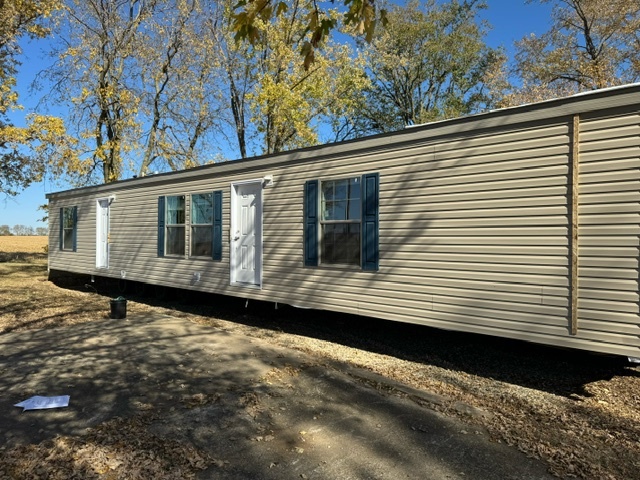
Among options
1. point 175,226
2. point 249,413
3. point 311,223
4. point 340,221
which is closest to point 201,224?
point 175,226

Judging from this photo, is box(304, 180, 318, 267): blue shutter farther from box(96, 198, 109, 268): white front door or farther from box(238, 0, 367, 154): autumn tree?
box(238, 0, 367, 154): autumn tree

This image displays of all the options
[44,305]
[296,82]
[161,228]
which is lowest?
[44,305]

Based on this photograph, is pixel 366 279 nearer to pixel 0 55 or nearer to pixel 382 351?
pixel 382 351

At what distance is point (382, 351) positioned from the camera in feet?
20.0

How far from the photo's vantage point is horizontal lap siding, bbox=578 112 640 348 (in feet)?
12.9

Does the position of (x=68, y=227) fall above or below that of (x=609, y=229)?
above

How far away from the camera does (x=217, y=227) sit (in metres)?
8.17

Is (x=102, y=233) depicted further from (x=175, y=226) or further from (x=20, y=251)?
(x=20, y=251)

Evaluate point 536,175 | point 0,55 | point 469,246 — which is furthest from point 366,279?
point 0,55

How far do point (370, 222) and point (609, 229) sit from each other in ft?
8.75

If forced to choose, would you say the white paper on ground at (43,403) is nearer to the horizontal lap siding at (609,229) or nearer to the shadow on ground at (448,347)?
the shadow on ground at (448,347)

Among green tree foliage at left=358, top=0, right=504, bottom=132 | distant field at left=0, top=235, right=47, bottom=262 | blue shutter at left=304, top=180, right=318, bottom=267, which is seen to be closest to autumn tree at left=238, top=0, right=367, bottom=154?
green tree foliage at left=358, top=0, right=504, bottom=132

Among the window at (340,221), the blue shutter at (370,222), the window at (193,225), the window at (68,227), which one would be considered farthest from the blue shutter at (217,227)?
the window at (68,227)

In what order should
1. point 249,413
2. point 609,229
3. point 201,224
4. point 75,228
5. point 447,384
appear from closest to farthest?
1. point 249,413
2. point 609,229
3. point 447,384
4. point 201,224
5. point 75,228
